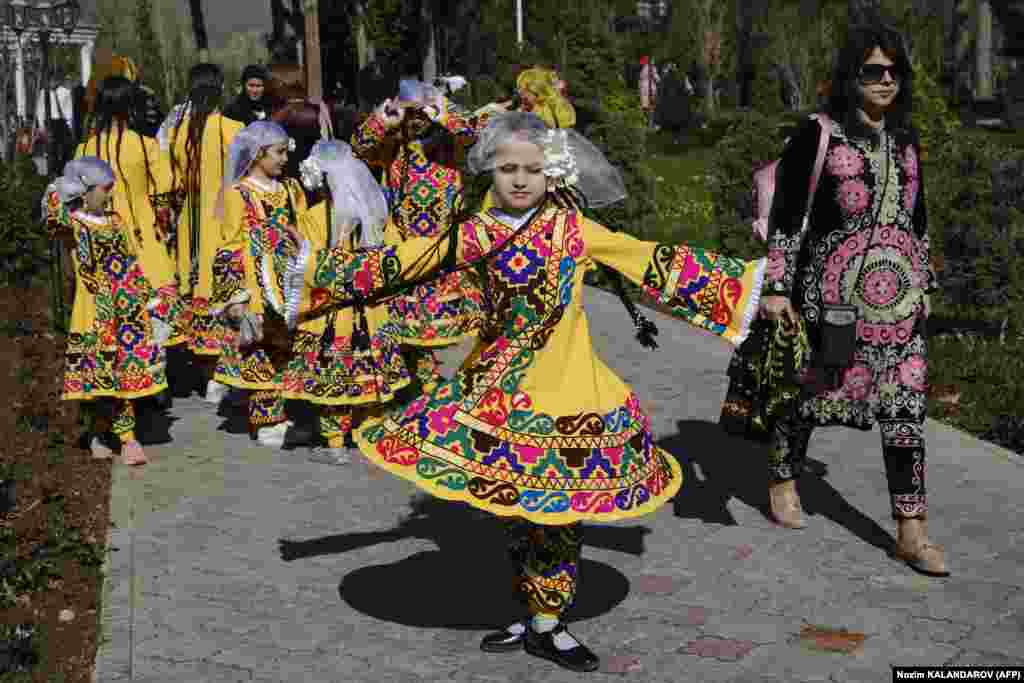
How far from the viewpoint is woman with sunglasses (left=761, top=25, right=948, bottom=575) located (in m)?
6.23

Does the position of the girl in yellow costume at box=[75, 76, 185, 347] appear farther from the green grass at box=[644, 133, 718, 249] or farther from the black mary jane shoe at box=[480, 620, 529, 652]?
the green grass at box=[644, 133, 718, 249]

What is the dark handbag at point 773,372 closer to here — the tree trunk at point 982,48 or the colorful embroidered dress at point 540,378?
the colorful embroidered dress at point 540,378

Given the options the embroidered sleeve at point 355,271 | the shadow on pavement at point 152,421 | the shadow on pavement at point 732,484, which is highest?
the embroidered sleeve at point 355,271

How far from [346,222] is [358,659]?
132 inches

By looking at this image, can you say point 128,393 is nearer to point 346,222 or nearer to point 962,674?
point 346,222

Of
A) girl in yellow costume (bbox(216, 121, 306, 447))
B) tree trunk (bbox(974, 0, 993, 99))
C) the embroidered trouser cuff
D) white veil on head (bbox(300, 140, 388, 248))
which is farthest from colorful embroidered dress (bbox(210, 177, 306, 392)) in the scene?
tree trunk (bbox(974, 0, 993, 99))

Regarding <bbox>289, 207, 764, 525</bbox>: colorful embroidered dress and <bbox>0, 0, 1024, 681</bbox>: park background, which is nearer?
<bbox>289, 207, 764, 525</bbox>: colorful embroidered dress

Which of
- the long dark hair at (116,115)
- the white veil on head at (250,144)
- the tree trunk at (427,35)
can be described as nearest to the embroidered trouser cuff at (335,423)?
the white veil on head at (250,144)

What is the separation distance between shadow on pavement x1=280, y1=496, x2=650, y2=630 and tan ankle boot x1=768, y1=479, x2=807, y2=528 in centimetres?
Result: 67

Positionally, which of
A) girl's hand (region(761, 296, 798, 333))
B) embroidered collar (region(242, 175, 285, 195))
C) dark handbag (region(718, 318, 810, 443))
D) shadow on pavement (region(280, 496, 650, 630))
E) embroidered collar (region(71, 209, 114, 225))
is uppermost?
embroidered collar (region(242, 175, 285, 195))

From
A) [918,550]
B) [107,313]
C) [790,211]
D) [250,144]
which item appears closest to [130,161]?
[250,144]

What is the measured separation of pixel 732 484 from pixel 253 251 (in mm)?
3127

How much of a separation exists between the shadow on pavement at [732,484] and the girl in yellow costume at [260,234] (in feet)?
8.10

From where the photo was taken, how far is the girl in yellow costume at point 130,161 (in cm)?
918
